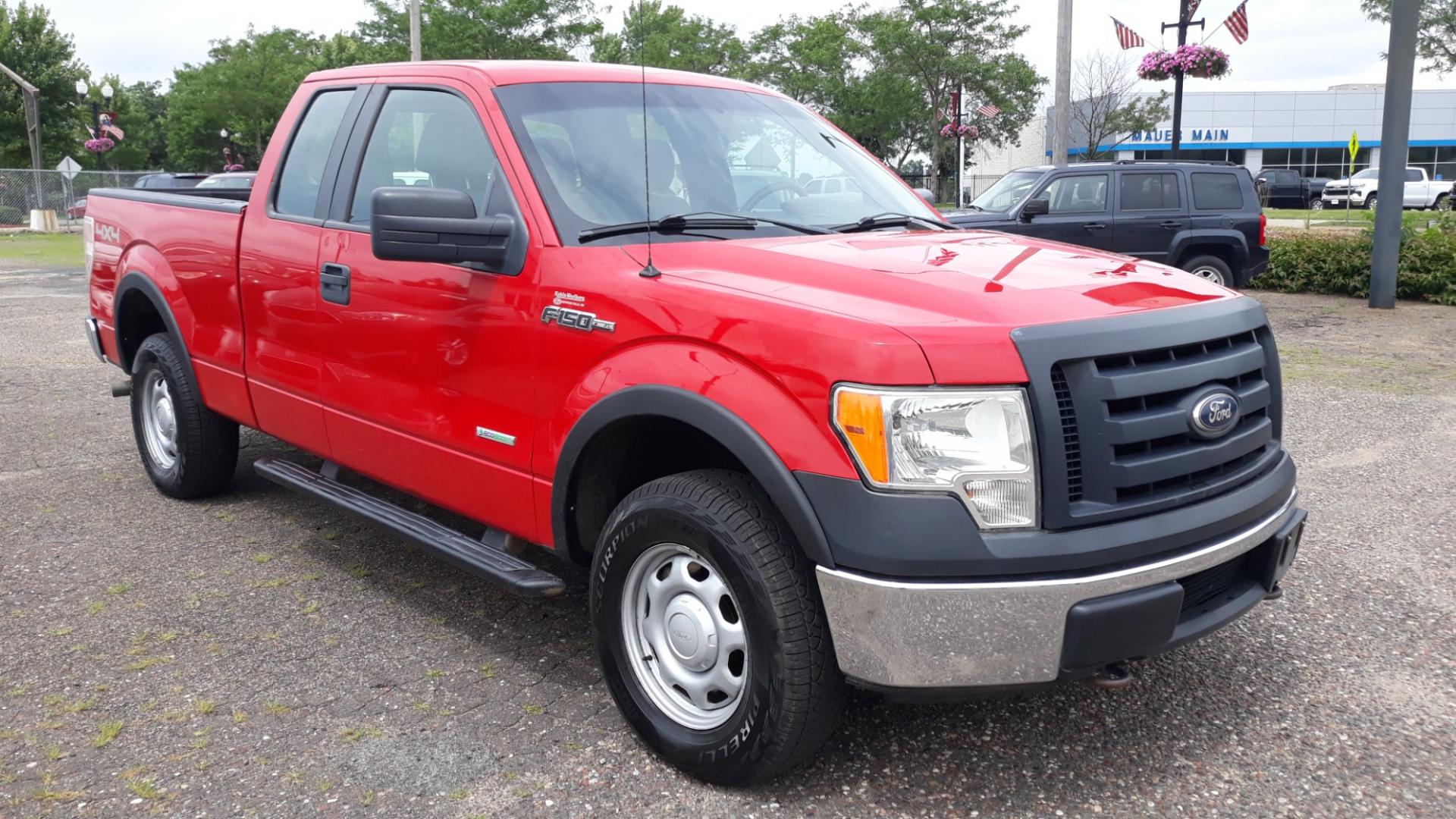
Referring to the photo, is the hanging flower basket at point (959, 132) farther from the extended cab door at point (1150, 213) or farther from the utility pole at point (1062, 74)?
the extended cab door at point (1150, 213)

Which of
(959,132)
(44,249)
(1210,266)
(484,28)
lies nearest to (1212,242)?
(1210,266)

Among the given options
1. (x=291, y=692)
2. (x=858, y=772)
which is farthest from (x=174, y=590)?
(x=858, y=772)

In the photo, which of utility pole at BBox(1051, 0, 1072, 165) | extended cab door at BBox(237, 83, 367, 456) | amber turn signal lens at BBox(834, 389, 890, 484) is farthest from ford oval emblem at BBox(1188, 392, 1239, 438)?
utility pole at BBox(1051, 0, 1072, 165)

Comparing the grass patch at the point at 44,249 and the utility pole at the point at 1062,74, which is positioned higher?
the utility pole at the point at 1062,74

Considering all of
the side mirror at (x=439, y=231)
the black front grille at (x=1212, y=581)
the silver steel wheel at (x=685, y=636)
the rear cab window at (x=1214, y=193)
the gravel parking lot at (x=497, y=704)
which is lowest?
the gravel parking lot at (x=497, y=704)

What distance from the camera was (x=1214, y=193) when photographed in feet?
46.0

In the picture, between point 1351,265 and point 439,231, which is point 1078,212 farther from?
point 439,231

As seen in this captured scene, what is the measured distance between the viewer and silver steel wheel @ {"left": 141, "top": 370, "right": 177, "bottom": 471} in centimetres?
561

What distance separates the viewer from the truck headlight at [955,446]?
8.46 ft

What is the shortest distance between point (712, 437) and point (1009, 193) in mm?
12334

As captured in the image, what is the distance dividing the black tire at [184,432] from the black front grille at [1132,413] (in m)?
4.08

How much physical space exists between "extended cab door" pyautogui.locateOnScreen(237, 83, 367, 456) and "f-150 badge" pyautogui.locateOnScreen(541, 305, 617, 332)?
4.37ft

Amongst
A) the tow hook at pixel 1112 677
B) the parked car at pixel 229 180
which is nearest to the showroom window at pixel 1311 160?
the parked car at pixel 229 180

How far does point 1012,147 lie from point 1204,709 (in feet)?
202
